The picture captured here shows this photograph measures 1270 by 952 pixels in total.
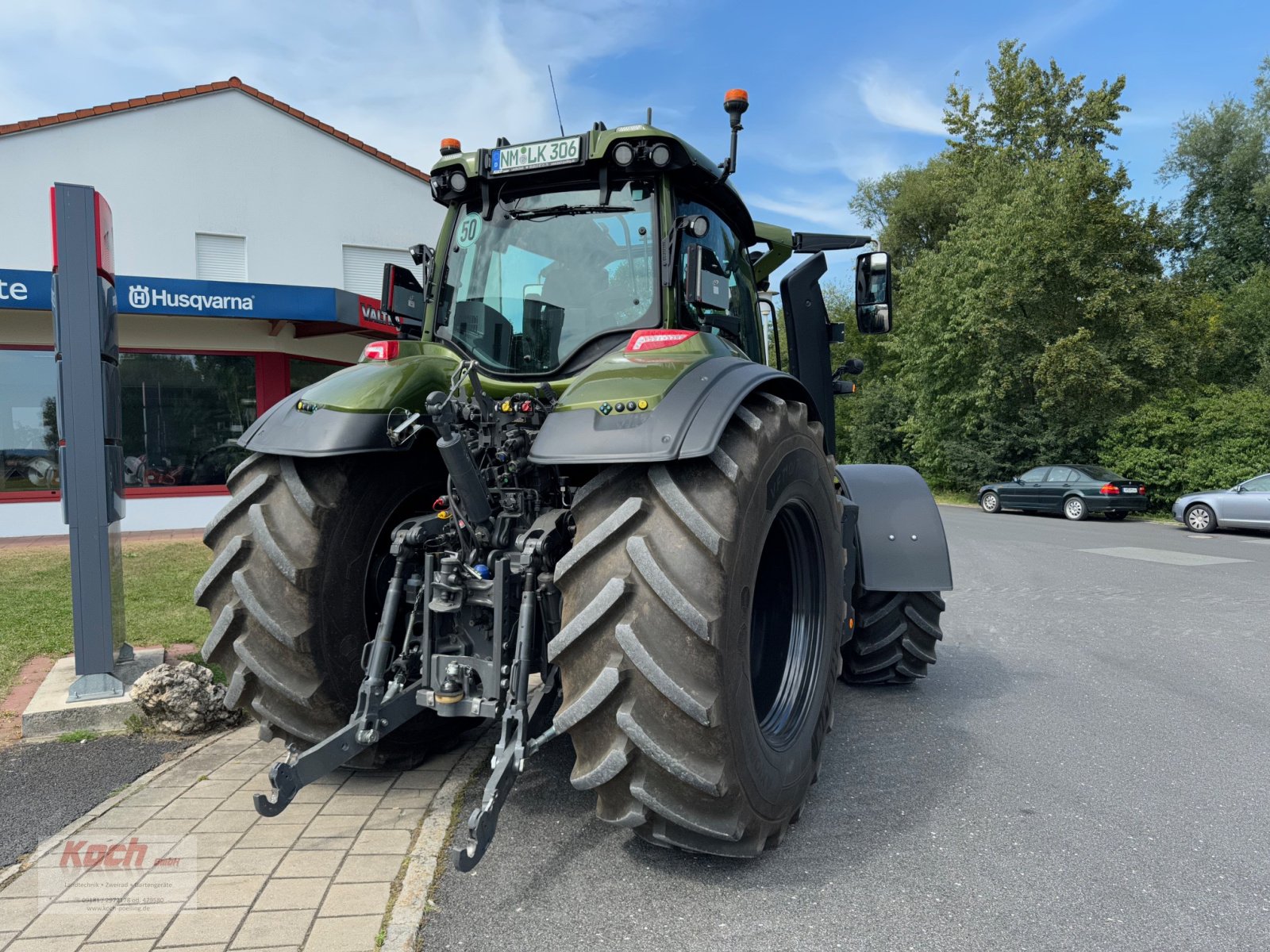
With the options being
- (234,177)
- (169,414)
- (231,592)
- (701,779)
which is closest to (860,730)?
(701,779)

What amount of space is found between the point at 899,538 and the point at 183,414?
12.9 m

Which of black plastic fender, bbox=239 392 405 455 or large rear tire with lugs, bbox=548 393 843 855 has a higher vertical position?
black plastic fender, bbox=239 392 405 455

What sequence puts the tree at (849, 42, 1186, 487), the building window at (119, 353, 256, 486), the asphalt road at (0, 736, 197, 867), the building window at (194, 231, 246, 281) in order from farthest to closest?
the tree at (849, 42, 1186, 487), the building window at (194, 231, 246, 281), the building window at (119, 353, 256, 486), the asphalt road at (0, 736, 197, 867)

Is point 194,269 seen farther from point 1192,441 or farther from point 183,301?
point 1192,441

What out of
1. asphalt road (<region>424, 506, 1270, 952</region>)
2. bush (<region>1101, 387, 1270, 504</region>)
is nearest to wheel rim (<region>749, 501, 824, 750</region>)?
asphalt road (<region>424, 506, 1270, 952</region>)

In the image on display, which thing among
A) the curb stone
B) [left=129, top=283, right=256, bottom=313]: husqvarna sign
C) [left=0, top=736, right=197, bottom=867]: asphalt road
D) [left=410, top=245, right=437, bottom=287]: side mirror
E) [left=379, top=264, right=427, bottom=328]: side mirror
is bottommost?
[left=0, top=736, right=197, bottom=867]: asphalt road

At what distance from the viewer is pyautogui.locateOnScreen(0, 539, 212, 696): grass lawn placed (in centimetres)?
625

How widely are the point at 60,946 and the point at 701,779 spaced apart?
196cm

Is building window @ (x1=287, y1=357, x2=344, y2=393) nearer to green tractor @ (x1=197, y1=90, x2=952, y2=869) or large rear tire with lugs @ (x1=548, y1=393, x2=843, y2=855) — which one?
green tractor @ (x1=197, y1=90, x2=952, y2=869)

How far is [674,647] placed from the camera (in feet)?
8.61

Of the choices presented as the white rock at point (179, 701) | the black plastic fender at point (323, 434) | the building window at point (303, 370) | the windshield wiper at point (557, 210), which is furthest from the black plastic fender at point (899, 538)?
the building window at point (303, 370)

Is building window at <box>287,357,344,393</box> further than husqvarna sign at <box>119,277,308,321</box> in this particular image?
Yes

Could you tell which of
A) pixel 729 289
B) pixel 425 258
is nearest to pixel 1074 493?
pixel 729 289

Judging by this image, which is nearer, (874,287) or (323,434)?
(323,434)
